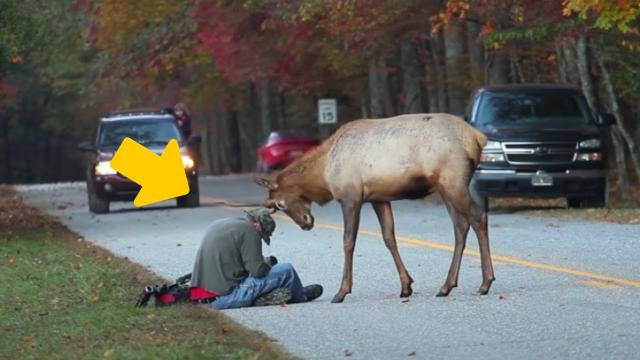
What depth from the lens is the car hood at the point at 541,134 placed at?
2592 centimetres

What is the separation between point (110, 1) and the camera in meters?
49.5

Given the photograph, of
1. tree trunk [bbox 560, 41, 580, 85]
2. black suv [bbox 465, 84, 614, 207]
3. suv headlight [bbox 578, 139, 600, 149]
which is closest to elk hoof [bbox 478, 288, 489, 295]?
black suv [bbox 465, 84, 614, 207]

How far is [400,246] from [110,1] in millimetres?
31018

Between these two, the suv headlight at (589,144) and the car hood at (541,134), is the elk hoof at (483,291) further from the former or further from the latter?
the suv headlight at (589,144)

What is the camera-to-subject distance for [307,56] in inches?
2035

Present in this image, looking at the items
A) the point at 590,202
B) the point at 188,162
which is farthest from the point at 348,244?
the point at 188,162

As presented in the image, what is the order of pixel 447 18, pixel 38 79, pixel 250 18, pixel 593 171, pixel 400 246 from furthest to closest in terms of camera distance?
pixel 38 79 → pixel 250 18 → pixel 447 18 → pixel 593 171 → pixel 400 246

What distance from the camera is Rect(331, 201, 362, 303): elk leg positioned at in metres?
14.1

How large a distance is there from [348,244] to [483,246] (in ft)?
3.79

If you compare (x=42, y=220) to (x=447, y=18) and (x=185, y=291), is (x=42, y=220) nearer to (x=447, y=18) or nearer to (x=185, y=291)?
(x=447, y=18)

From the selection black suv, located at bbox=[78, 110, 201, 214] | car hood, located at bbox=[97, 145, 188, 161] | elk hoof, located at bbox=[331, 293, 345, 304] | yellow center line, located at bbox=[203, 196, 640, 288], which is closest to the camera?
elk hoof, located at bbox=[331, 293, 345, 304]

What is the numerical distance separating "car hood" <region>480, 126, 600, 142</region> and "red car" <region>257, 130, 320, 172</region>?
28403 millimetres

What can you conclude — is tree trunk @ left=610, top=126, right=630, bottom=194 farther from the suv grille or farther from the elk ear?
the elk ear

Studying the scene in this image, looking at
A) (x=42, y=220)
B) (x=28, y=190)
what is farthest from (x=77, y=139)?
(x=42, y=220)
